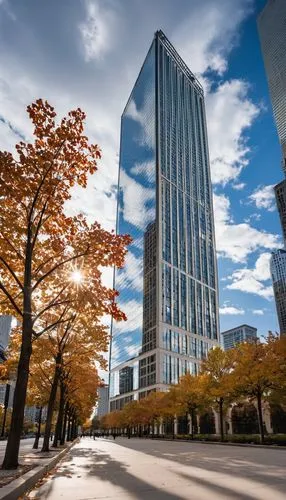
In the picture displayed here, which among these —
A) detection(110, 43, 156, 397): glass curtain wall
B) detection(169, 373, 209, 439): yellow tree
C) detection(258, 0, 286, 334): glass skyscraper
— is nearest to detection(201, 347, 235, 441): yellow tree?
detection(169, 373, 209, 439): yellow tree

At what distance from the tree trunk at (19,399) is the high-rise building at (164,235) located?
94340 millimetres

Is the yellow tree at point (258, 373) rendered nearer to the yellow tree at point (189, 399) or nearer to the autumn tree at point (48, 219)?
the yellow tree at point (189, 399)

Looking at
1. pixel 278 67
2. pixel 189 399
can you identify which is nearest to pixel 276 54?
pixel 278 67

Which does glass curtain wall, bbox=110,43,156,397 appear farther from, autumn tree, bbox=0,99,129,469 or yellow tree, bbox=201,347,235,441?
autumn tree, bbox=0,99,129,469

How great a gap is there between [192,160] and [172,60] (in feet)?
199

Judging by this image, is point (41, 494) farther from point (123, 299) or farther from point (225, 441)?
point (123, 299)

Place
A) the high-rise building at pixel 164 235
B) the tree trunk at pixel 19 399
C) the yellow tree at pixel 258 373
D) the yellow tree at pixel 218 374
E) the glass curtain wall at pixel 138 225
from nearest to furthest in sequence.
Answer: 1. the tree trunk at pixel 19 399
2. the yellow tree at pixel 258 373
3. the yellow tree at pixel 218 374
4. the high-rise building at pixel 164 235
5. the glass curtain wall at pixel 138 225

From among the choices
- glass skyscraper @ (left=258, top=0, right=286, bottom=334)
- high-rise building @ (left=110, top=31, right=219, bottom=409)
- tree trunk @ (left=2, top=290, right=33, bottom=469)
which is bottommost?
tree trunk @ (left=2, top=290, right=33, bottom=469)

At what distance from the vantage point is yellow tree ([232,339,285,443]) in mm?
28967

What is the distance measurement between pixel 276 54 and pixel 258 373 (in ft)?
570

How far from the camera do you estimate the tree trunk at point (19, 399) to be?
937 centimetres

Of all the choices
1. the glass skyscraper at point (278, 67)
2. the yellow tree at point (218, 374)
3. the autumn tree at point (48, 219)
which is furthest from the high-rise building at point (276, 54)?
the autumn tree at point (48, 219)

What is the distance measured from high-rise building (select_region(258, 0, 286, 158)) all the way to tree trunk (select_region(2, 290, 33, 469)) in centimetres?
17494

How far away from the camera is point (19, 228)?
1150 cm
